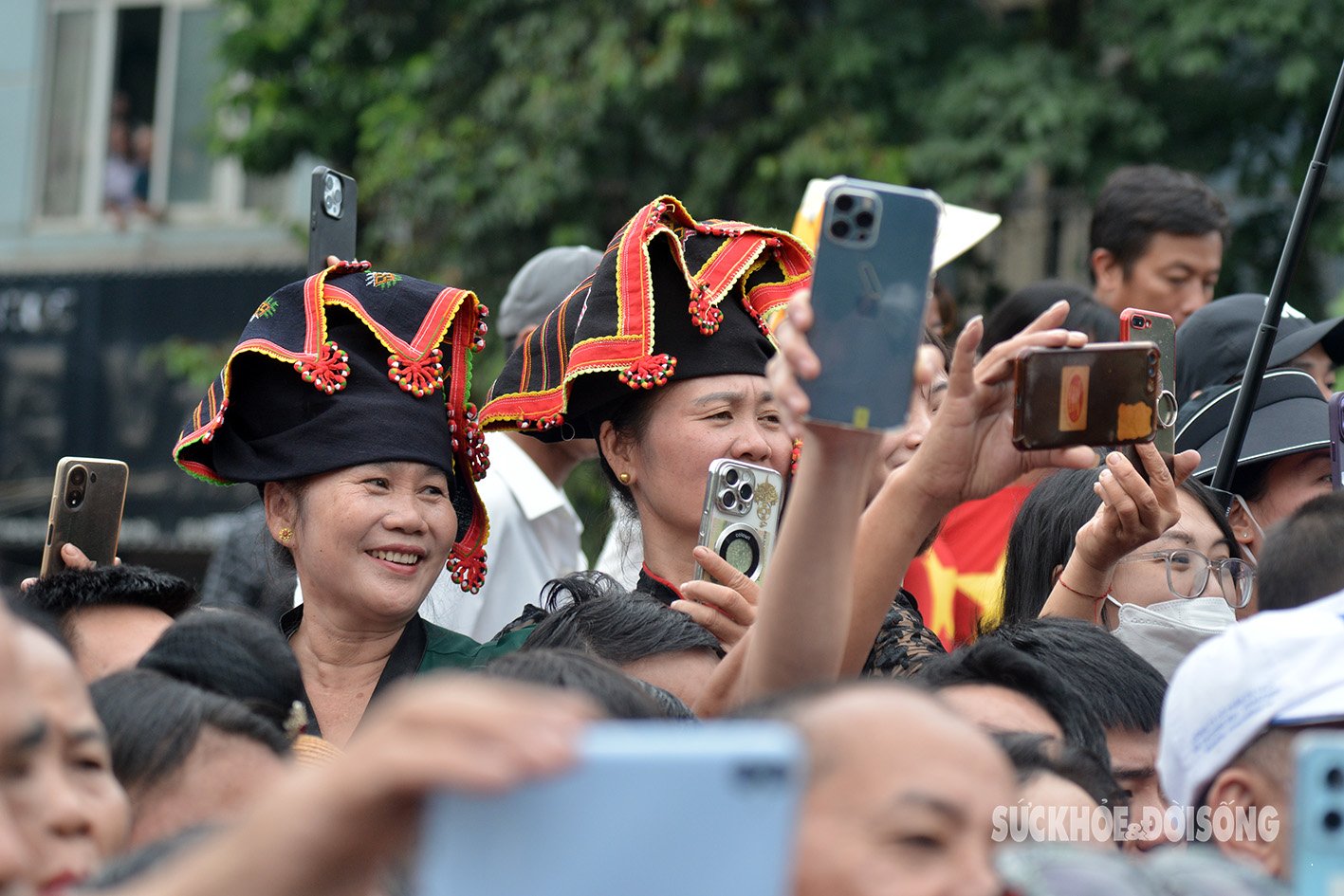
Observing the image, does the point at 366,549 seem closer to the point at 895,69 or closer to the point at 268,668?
the point at 268,668

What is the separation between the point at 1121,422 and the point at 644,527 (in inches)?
46.9

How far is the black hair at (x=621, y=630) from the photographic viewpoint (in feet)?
9.80

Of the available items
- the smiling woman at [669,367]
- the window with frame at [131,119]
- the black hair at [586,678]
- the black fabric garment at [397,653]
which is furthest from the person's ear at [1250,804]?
the window with frame at [131,119]

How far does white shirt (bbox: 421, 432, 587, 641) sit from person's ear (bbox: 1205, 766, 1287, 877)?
2243 mm

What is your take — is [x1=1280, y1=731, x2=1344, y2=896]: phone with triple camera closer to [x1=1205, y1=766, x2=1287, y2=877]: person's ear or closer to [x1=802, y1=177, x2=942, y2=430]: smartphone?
[x1=1205, y1=766, x2=1287, y2=877]: person's ear

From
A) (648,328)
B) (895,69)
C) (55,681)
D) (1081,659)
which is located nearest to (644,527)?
(648,328)

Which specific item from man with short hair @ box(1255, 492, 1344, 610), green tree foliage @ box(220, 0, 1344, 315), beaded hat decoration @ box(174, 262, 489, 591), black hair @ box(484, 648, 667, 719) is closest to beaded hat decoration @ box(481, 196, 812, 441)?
beaded hat decoration @ box(174, 262, 489, 591)

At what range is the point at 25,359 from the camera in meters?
11.3

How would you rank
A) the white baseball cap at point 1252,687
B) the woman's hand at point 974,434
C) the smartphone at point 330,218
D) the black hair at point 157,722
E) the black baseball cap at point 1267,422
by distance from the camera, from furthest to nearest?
the smartphone at point 330,218, the black baseball cap at point 1267,422, the woman's hand at point 974,434, the black hair at point 157,722, the white baseball cap at point 1252,687

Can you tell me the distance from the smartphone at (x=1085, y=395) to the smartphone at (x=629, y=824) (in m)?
1.38

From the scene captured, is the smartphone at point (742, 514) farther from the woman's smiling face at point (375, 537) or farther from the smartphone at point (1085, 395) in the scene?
the smartphone at point (1085, 395)

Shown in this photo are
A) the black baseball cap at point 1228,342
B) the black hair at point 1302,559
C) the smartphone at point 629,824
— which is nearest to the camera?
the smartphone at point 629,824

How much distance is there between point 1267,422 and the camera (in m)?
3.70

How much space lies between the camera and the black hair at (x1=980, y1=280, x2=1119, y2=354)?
4.30 meters
